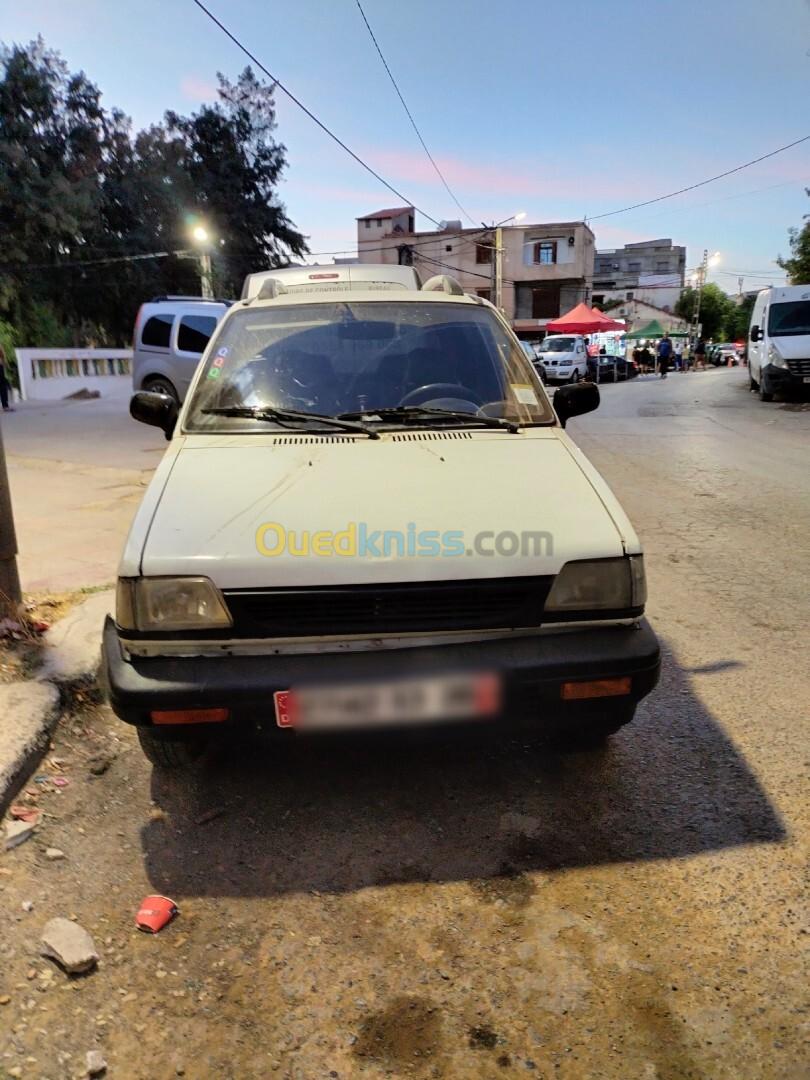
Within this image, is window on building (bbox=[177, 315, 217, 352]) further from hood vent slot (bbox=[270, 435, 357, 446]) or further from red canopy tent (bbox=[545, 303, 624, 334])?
red canopy tent (bbox=[545, 303, 624, 334])

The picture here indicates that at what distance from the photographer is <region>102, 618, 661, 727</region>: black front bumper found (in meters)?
2.27

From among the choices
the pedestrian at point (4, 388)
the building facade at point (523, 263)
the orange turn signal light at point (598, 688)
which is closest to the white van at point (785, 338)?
the orange turn signal light at point (598, 688)

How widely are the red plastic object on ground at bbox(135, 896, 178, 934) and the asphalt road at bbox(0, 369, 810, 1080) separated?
5 centimetres

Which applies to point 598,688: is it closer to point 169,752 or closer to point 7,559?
point 169,752

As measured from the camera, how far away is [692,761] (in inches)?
114

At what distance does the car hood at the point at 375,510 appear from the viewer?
7.57 feet

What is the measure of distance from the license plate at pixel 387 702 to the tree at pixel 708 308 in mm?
73743

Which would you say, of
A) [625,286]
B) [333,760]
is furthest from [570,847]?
[625,286]

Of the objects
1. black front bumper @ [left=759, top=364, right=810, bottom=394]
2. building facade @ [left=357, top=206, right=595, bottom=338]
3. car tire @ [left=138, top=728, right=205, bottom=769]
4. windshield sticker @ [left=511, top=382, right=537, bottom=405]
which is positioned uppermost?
building facade @ [left=357, top=206, right=595, bottom=338]

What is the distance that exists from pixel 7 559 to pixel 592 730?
303 centimetres

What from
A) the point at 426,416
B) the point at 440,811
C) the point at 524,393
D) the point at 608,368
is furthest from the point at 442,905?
the point at 608,368

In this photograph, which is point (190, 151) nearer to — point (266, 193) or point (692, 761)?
point (266, 193)

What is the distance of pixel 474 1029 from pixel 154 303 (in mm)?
15440

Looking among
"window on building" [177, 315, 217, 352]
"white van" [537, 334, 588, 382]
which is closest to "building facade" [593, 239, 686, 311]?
"white van" [537, 334, 588, 382]
